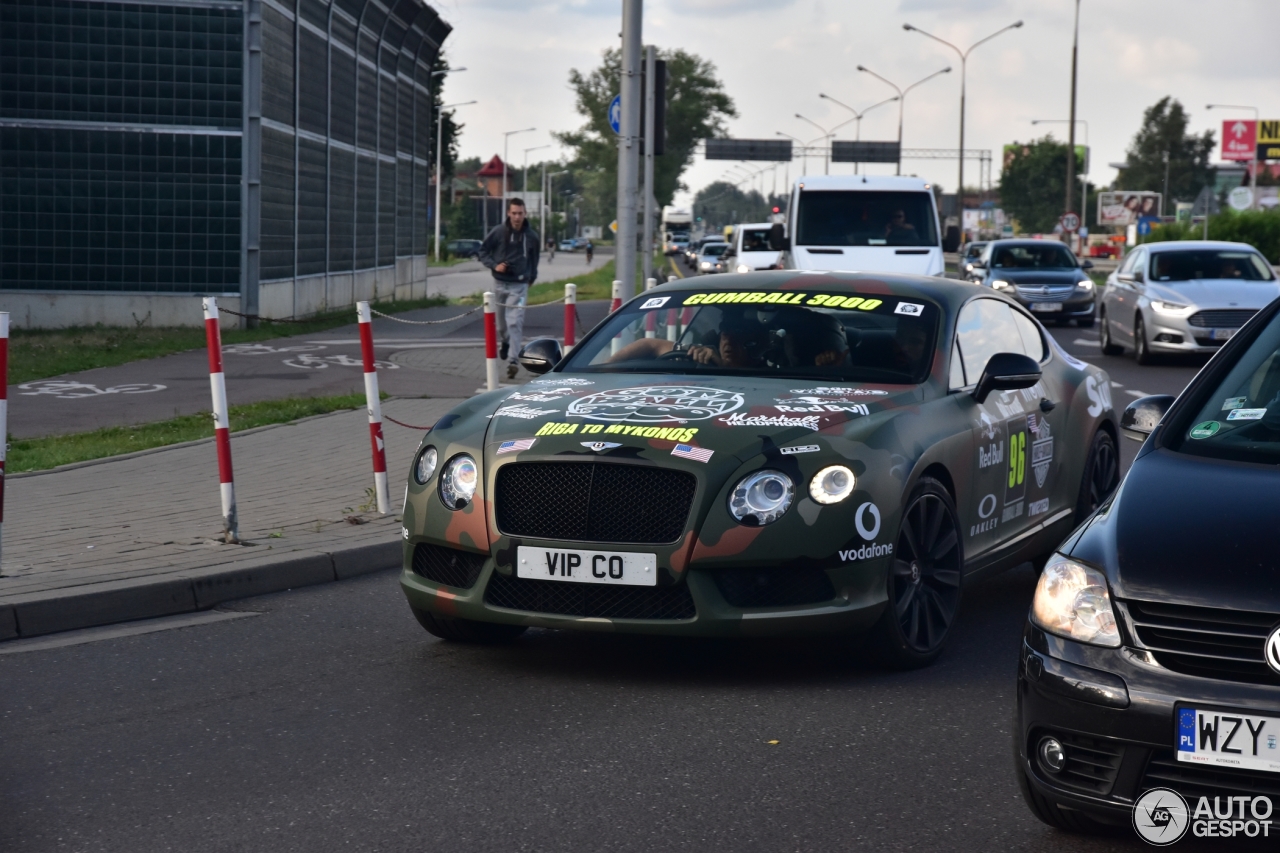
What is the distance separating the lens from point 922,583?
5984 mm

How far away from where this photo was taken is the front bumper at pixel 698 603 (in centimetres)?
550

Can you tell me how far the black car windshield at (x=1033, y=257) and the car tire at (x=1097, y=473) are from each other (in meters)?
23.1

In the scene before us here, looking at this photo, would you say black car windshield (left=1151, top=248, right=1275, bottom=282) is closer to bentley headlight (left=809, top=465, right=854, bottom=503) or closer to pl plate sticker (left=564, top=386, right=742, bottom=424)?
pl plate sticker (left=564, top=386, right=742, bottom=424)

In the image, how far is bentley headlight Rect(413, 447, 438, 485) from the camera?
19.9ft

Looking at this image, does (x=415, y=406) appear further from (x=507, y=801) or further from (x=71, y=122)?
(x=71, y=122)

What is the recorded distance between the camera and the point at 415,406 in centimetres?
1437

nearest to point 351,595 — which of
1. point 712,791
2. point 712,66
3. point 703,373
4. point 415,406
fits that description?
point 703,373

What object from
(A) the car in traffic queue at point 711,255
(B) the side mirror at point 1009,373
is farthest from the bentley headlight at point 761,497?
(A) the car in traffic queue at point 711,255

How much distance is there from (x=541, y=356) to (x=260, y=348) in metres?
14.9

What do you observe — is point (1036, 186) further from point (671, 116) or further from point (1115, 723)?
point (1115, 723)

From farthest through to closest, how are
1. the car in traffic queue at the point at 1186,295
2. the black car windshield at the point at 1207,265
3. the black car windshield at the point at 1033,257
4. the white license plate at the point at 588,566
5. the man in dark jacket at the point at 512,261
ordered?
the black car windshield at the point at 1033,257 < the black car windshield at the point at 1207,265 < the car in traffic queue at the point at 1186,295 < the man in dark jacket at the point at 512,261 < the white license plate at the point at 588,566

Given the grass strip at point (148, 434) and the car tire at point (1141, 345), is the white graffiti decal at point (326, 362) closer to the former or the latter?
the grass strip at point (148, 434)

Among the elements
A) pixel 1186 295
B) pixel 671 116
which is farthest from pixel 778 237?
pixel 671 116

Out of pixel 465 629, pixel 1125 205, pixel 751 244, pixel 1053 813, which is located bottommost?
pixel 465 629
